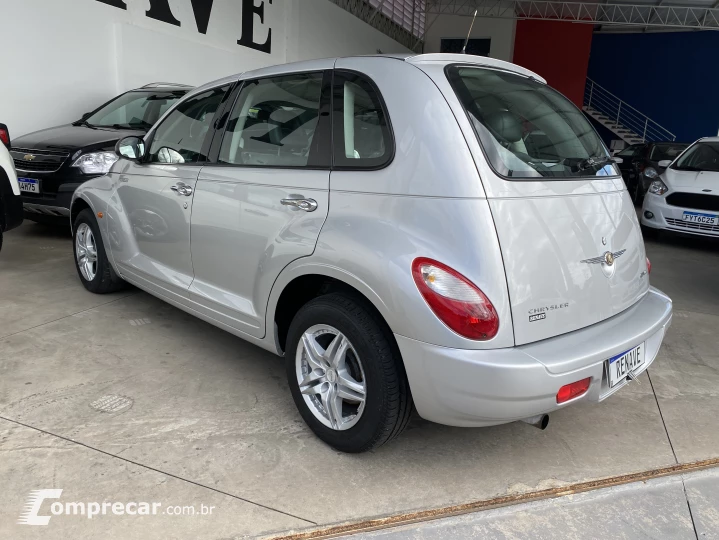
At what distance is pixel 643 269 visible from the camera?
2.67 m

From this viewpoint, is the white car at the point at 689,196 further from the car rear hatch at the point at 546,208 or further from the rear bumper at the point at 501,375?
the rear bumper at the point at 501,375

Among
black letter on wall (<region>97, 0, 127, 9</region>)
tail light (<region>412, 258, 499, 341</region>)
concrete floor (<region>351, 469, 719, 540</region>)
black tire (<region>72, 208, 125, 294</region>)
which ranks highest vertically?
black letter on wall (<region>97, 0, 127, 9</region>)

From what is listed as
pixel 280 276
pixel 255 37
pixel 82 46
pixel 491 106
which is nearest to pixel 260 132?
pixel 280 276

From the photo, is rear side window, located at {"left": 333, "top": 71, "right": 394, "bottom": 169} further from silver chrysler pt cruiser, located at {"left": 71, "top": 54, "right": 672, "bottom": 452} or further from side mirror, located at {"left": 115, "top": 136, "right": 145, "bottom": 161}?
side mirror, located at {"left": 115, "top": 136, "right": 145, "bottom": 161}

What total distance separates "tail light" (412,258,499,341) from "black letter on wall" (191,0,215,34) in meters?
10.2

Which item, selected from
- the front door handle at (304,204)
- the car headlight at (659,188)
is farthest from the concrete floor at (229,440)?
the car headlight at (659,188)

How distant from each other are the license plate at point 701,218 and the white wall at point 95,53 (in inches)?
338

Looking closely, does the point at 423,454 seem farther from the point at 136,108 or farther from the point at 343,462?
the point at 136,108

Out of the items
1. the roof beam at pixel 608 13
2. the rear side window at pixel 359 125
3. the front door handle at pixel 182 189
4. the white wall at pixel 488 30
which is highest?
the roof beam at pixel 608 13

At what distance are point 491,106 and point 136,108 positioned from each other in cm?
584

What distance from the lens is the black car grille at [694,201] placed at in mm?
6834

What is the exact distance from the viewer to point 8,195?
470 cm

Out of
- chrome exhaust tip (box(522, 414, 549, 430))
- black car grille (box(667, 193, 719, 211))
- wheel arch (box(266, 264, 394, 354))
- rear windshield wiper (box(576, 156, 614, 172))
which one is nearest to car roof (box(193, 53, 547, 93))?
rear windshield wiper (box(576, 156, 614, 172))

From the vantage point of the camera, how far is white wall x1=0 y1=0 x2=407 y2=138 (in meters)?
7.47
